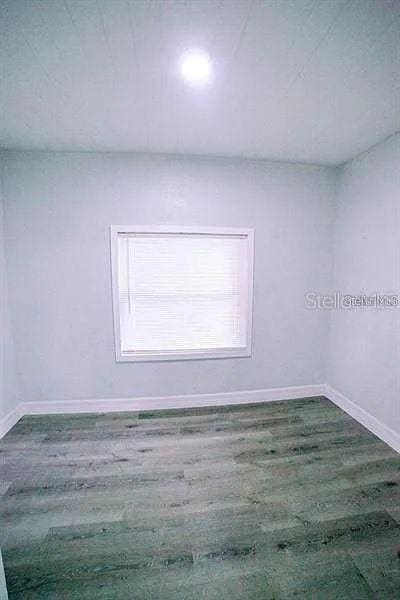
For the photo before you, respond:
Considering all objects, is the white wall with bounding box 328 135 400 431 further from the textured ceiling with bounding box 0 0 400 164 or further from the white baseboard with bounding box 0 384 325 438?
the white baseboard with bounding box 0 384 325 438

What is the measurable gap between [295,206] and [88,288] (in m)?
2.41

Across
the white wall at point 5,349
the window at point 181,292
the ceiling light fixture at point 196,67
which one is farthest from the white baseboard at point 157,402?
the ceiling light fixture at point 196,67

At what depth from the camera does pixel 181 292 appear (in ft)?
8.18

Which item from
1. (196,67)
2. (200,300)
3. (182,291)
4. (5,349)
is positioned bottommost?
(5,349)

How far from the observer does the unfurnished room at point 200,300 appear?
1.10 m

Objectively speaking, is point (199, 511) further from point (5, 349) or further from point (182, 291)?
point (5, 349)

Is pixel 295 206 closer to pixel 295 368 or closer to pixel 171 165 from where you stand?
pixel 171 165

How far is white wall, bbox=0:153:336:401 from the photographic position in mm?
2283

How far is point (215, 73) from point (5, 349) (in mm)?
2804

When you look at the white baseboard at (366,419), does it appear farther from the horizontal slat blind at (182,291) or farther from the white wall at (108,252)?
the horizontal slat blind at (182,291)

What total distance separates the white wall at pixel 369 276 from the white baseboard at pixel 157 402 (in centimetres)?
60

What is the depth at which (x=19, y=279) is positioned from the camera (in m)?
2.31

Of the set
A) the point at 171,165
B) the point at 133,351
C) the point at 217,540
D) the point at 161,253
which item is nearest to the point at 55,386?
the point at 133,351

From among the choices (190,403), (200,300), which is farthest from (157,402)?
(200,300)
